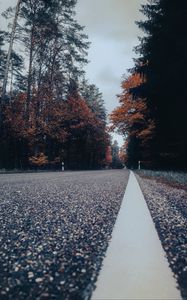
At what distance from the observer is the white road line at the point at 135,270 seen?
1.61 metres

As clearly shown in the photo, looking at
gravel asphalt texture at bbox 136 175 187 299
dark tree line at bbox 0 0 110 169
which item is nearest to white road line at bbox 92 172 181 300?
gravel asphalt texture at bbox 136 175 187 299

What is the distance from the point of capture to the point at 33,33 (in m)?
28.2

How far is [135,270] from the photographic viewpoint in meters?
1.95

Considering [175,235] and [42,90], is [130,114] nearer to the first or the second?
[42,90]

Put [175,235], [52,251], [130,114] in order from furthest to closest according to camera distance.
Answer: [130,114]
[175,235]
[52,251]

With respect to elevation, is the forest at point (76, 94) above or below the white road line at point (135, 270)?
above

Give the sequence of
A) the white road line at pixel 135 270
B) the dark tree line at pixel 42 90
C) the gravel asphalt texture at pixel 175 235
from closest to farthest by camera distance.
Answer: the white road line at pixel 135 270 < the gravel asphalt texture at pixel 175 235 < the dark tree line at pixel 42 90

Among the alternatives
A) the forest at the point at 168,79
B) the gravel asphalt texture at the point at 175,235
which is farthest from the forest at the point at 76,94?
the gravel asphalt texture at the point at 175,235

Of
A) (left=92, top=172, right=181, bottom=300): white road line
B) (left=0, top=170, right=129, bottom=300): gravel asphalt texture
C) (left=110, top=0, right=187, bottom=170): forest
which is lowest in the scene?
(left=0, top=170, right=129, bottom=300): gravel asphalt texture

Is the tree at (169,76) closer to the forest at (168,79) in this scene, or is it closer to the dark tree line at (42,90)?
the forest at (168,79)

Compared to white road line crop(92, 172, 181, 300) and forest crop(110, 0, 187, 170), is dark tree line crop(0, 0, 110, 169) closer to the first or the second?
forest crop(110, 0, 187, 170)

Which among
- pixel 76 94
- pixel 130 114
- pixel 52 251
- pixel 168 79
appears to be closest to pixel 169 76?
pixel 168 79

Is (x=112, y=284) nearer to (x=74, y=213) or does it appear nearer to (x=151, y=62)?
(x=74, y=213)

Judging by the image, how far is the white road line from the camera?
1.61 meters
